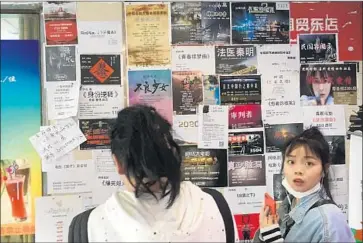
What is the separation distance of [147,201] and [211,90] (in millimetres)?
914

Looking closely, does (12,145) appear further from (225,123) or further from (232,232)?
(232,232)

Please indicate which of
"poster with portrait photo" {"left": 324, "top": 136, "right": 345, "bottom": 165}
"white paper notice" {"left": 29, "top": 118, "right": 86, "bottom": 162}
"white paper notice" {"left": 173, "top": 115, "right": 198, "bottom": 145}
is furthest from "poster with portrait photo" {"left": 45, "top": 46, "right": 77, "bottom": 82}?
"poster with portrait photo" {"left": 324, "top": 136, "right": 345, "bottom": 165}

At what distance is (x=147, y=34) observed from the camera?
2.07 metres

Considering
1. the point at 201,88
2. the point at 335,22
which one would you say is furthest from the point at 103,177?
the point at 335,22

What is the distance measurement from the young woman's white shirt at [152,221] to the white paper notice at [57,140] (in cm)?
77

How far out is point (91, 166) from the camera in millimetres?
2053

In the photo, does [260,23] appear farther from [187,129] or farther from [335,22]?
[187,129]

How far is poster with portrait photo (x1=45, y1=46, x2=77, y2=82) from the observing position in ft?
6.66

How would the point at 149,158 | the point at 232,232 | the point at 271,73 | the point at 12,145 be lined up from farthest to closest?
1. the point at 271,73
2. the point at 12,145
3. the point at 232,232
4. the point at 149,158

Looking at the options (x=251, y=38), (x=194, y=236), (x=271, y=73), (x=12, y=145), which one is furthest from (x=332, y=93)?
(x=12, y=145)

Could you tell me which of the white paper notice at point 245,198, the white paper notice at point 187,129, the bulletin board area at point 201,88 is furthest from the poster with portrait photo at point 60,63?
the white paper notice at point 245,198

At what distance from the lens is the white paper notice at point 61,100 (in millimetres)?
2029

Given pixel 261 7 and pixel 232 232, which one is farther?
pixel 261 7

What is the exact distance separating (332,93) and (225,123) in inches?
18.7
